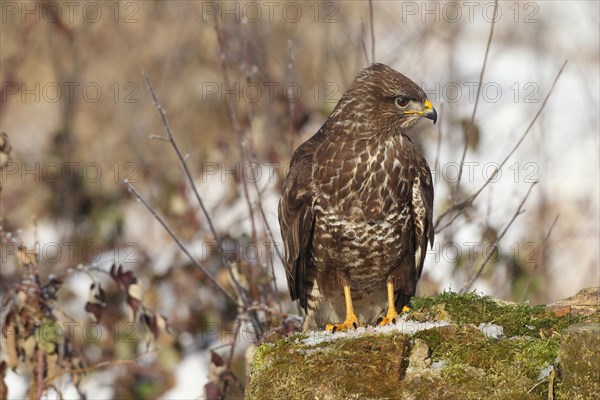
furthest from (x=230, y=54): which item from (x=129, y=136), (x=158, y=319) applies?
(x=158, y=319)

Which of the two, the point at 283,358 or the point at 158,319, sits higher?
the point at 283,358

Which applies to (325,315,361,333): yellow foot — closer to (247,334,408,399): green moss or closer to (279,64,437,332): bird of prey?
(279,64,437,332): bird of prey

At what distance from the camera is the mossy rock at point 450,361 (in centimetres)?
307

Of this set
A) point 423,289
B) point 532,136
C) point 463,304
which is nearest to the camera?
point 463,304

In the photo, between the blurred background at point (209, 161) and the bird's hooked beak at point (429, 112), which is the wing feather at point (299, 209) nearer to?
the blurred background at point (209, 161)

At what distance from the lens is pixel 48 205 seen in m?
10.1

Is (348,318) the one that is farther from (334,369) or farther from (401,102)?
(334,369)

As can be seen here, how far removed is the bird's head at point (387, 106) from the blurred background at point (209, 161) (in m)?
0.56

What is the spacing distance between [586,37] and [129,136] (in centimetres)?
757

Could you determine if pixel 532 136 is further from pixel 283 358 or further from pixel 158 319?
pixel 283 358

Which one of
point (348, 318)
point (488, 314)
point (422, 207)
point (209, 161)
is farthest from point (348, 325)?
point (209, 161)

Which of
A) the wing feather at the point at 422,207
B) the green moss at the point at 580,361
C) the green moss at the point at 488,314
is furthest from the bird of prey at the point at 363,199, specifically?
the green moss at the point at 580,361

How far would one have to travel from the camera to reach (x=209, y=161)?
8336 millimetres

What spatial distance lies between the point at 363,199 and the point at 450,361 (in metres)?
1.57
